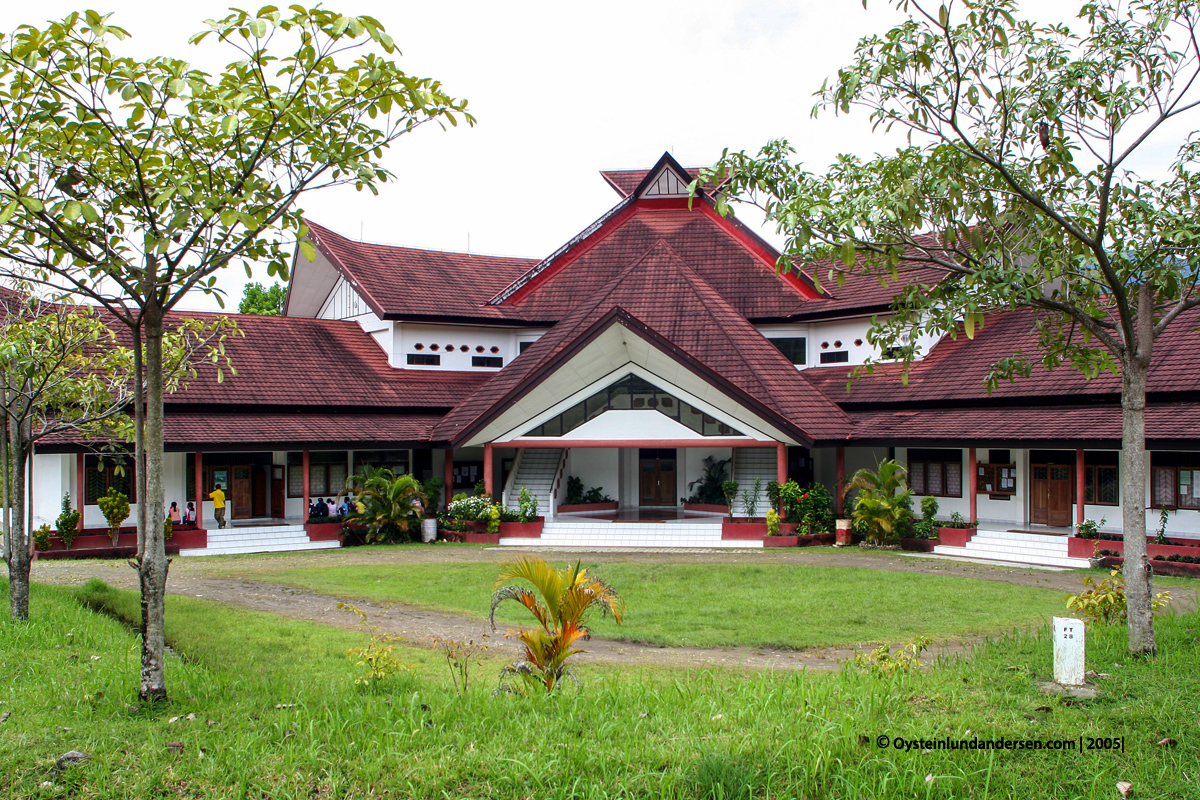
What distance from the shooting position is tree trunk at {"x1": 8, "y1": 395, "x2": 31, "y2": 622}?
990 centimetres

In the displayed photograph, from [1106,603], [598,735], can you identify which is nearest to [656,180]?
[1106,603]

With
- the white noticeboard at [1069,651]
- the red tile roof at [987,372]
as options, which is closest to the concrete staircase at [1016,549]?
the red tile roof at [987,372]

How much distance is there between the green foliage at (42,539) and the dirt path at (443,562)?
81 centimetres

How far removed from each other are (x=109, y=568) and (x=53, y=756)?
46.7ft

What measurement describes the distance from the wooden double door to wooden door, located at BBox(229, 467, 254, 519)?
36.4ft

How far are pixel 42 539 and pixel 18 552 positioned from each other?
35.3 ft

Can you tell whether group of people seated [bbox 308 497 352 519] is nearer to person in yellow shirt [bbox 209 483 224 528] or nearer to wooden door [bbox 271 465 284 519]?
wooden door [bbox 271 465 284 519]

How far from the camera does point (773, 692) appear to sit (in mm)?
6664

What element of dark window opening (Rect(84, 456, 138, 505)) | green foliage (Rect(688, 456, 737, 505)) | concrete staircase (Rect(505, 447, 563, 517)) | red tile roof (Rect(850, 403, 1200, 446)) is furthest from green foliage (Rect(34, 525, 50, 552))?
red tile roof (Rect(850, 403, 1200, 446))

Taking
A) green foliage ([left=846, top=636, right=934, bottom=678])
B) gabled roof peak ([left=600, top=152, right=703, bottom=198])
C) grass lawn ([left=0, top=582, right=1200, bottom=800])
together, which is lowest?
green foliage ([left=846, top=636, right=934, bottom=678])

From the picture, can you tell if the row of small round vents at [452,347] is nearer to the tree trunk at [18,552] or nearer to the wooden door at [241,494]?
the wooden door at [241,494]

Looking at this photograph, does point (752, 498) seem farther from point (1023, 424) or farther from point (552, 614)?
point (552, 614)

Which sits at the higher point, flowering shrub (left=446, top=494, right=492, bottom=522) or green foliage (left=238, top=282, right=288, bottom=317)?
green foliage (left=238, top=282, right=288, bottom=317)

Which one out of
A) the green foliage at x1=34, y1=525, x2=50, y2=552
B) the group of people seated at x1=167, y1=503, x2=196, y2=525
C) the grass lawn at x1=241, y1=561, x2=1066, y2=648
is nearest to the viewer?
the grass lawn at x1=241, y1=561, x2=1066, y2=648
